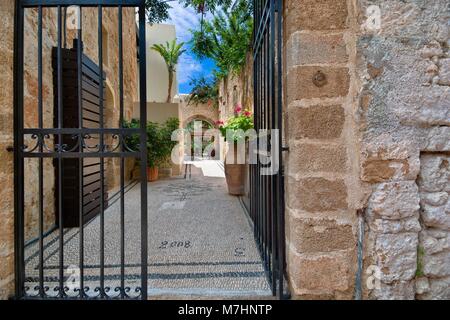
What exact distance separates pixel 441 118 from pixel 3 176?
237 cm

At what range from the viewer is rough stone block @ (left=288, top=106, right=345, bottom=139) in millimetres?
1463

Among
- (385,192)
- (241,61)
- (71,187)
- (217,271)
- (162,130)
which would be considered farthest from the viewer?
(162,130)

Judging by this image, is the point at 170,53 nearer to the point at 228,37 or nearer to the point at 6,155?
the point at 228,37

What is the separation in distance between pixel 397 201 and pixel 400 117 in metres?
0.43

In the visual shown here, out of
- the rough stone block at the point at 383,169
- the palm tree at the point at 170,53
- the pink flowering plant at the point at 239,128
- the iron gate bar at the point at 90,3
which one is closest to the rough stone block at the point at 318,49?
the rough stone block at the point at 383,169

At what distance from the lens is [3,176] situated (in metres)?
1.54

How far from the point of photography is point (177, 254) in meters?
2.24

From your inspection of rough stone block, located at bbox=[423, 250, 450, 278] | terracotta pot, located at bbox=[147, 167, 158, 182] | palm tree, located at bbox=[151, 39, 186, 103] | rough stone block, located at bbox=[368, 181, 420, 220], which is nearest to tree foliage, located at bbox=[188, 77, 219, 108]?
palm tree, located at bbox=[151, 39, 186, 103]

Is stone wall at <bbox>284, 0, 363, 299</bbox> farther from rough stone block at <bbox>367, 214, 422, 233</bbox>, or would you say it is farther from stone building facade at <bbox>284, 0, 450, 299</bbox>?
rough stone block at <bbox>367, 214, 422, 233</bbox>

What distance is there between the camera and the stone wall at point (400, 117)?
1383 mm

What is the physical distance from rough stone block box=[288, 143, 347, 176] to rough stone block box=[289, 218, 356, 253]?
11.0 inches

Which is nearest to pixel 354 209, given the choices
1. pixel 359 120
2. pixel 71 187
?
pixel 359 120
